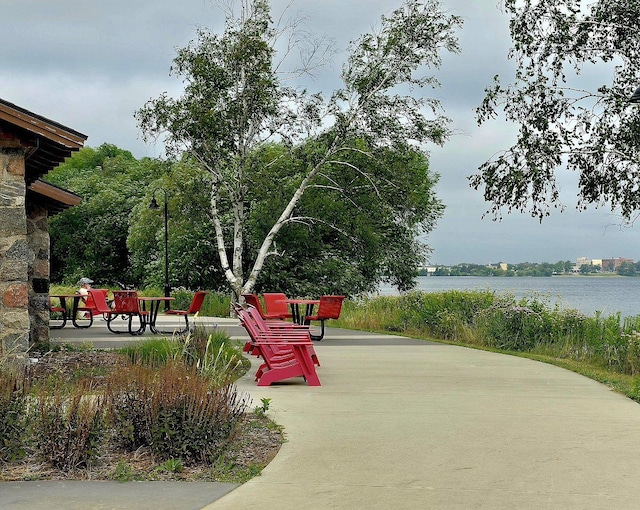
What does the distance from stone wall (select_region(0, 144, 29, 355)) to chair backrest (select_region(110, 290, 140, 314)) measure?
792 centimetres

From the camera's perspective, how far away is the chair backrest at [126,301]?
20163 mm

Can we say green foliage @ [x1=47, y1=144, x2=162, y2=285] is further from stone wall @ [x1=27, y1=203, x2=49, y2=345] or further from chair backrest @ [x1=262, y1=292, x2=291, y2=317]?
stone wall @ [x1=27, y1=203, x2=49, y2=345]

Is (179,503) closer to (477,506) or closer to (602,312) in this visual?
(477,506)

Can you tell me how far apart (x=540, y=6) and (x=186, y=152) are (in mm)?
14040

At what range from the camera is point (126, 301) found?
2030cm

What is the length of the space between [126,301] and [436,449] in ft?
45.6

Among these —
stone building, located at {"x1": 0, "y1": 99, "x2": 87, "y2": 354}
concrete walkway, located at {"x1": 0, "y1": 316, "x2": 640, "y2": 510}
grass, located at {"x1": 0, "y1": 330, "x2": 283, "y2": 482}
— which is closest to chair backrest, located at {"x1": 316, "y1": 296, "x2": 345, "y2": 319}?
concrete walkway, located at {"x1": 0, "y1": 316, "x2": 640, "y2": 510}

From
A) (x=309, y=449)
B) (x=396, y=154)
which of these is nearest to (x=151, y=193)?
(x=396, y=154)

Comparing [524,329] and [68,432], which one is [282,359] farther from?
[524,329]

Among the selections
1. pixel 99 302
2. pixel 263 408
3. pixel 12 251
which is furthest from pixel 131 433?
pixel 99 302

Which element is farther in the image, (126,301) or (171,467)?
(126,301)

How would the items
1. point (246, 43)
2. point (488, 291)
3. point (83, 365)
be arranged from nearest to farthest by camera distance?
point (83, 365) < point (488, 291) < point (246, 43)

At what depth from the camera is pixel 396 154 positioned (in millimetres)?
31062

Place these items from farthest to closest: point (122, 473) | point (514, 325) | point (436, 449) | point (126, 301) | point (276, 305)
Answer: point (126, 301) < point (276, 305) < point (514, 325) < point (436, 449) < point (122, 473)
